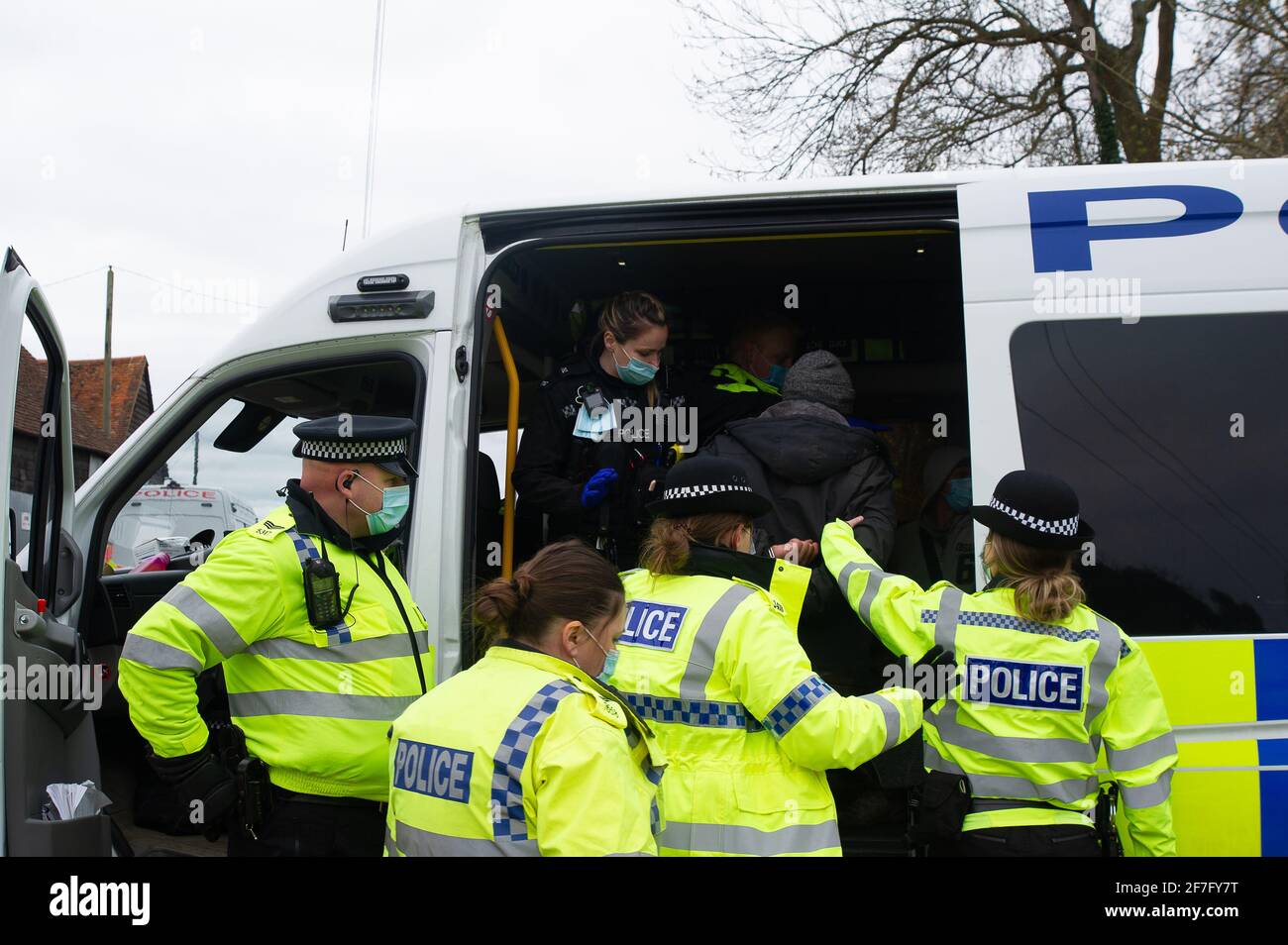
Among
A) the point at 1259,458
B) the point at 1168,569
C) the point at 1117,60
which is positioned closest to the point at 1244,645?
the point at 1168,569

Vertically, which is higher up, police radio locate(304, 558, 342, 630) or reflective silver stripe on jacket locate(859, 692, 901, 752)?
police radio locate(304, 558, 342, 630)

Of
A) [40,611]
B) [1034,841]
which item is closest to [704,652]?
[1034,841]

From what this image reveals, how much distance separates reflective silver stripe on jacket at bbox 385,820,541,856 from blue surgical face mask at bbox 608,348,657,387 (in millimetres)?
2050

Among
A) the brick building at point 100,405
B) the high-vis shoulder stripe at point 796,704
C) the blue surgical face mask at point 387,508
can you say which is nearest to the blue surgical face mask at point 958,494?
the high-vis shoulder stripe at point 796,704

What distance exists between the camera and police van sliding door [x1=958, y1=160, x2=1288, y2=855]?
8.18 feet

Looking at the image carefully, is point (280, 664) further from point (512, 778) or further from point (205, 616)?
point (512, 778)

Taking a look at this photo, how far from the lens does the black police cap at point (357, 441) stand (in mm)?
2625

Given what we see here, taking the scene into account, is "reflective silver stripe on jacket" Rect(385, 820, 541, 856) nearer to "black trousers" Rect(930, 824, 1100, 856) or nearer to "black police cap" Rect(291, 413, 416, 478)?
"black police cap" Rect(291, 413, 416, 478)

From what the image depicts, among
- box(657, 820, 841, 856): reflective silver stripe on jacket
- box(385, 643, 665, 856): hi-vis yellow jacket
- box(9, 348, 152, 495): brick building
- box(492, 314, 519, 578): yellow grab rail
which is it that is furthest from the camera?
box(9, 348, 152, 495): brick building

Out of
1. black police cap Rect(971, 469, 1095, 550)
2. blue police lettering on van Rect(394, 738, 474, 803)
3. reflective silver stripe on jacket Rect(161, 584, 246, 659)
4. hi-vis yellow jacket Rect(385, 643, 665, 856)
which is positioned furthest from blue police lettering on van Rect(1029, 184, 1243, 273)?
reflective silver stripe on jacket Rect(161, 584, 246, 659)

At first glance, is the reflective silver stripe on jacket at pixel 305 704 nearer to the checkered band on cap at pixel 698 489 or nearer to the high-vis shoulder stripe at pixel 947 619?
the checkered band on cap at pixel 698 489

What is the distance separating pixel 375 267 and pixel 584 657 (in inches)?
63.4

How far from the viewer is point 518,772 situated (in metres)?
1.67

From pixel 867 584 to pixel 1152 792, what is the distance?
80 cm
